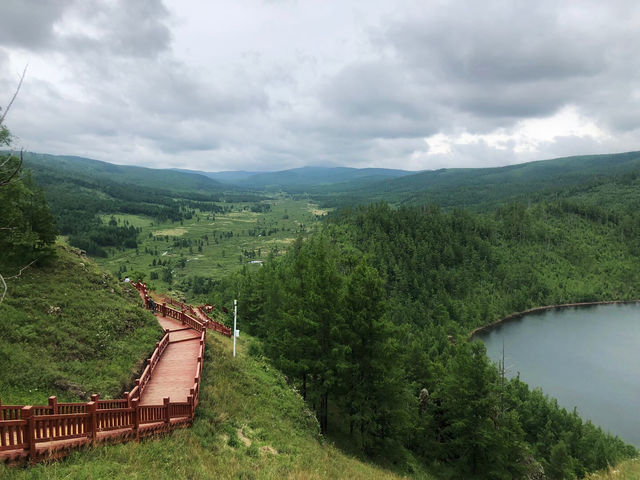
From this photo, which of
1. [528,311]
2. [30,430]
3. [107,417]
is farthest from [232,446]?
[528,311]

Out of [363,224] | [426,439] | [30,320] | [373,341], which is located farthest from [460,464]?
[363,224]

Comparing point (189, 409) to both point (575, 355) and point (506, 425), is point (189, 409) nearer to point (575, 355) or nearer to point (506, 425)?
point (506, 425)

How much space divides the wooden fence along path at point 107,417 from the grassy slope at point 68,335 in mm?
1407

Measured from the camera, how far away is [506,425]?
28.1m

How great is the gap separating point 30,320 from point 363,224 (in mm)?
108926

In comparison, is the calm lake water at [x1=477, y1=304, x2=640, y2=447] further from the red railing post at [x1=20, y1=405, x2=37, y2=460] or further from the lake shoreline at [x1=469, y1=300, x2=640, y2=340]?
the red railing post at [x1=20, y1=405, x2=37, y2=460]

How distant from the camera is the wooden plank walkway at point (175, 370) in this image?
652 inches

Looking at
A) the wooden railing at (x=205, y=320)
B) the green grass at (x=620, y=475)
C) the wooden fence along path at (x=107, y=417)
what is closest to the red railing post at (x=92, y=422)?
the wooden fence along path at (x=107, y=417)

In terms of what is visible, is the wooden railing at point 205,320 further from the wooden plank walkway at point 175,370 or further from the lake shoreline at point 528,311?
the lake shoreline at point 528,311

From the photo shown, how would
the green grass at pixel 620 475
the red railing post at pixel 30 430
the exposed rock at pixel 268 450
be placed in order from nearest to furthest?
the red railing post at pixel 30 430 < the green grass at pixel 620 475 < the exposed rock at pixel 268 450

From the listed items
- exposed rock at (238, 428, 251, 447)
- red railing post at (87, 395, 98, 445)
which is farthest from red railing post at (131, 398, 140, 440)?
exposed rock at (238, 428, 251, 447)

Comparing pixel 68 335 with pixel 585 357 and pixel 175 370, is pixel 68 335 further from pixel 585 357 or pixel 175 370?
pixel 585 357

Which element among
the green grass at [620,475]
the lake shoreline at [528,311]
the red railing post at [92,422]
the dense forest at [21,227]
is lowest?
the lake shoreline at [528,311]

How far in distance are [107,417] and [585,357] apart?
89.8 metres
